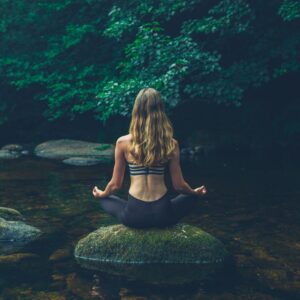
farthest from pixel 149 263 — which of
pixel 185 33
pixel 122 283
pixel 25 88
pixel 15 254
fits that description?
pixel 25 88

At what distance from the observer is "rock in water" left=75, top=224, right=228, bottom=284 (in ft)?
21.3

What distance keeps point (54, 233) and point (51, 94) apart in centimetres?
1273

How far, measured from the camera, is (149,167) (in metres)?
6.73

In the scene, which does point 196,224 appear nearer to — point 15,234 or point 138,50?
point 15,234

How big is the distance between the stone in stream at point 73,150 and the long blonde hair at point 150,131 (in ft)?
32.7

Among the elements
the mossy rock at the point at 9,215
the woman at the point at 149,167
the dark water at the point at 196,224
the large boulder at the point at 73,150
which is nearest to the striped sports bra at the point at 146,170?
the woman at the point at 149,167

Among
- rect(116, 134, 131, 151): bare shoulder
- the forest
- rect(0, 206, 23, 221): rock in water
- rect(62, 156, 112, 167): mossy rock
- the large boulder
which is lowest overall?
rect(0, 206, 23, 221): rock in water

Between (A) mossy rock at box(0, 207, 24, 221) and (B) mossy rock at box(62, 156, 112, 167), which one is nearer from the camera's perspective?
(A) mossy rock at box(0, 207, 24, 221)

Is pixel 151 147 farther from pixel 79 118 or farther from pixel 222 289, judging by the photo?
pixel 79 118

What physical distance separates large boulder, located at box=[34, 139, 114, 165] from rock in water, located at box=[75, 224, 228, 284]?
967cm

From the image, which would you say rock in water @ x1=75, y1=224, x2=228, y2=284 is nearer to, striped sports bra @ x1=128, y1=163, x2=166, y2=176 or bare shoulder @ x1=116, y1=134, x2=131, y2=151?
striped sports bra @ x1=128, y1=163, x2=166, y2=176

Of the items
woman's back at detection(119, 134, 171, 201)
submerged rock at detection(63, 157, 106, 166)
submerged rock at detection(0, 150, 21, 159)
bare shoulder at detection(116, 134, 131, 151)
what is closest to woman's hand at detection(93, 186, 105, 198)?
woman's back at detection(119, 134, 171, 201)

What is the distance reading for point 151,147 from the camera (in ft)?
21.6

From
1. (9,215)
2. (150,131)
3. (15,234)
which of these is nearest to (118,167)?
(150,131)
